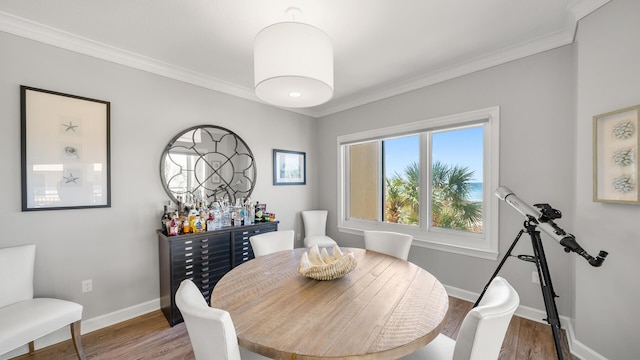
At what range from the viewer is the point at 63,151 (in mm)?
2086

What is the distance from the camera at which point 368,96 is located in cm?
346

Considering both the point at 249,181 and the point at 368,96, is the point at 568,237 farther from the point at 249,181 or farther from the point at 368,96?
the point at 249,181

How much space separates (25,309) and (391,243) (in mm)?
2695

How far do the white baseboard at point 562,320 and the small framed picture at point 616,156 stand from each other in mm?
1079

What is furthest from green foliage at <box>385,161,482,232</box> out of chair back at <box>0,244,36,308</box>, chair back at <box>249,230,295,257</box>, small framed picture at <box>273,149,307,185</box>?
chair back at <box>0,244,36,308</box>

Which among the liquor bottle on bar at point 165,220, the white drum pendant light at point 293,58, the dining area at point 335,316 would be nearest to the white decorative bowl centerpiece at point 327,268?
the dining area at point 335,316

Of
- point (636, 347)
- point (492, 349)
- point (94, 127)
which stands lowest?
point (636, 347)

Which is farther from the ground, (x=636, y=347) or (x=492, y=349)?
(x=492, y=349)

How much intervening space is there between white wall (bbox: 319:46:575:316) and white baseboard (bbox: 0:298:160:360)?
3.10 metres

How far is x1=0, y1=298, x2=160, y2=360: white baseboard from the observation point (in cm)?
188

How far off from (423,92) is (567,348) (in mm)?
2645

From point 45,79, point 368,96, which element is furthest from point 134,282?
point 368,96

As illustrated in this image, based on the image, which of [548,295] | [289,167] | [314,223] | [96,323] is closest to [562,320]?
[548,295]

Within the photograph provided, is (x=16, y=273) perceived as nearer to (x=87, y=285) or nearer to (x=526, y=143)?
(x=87, y=285)
